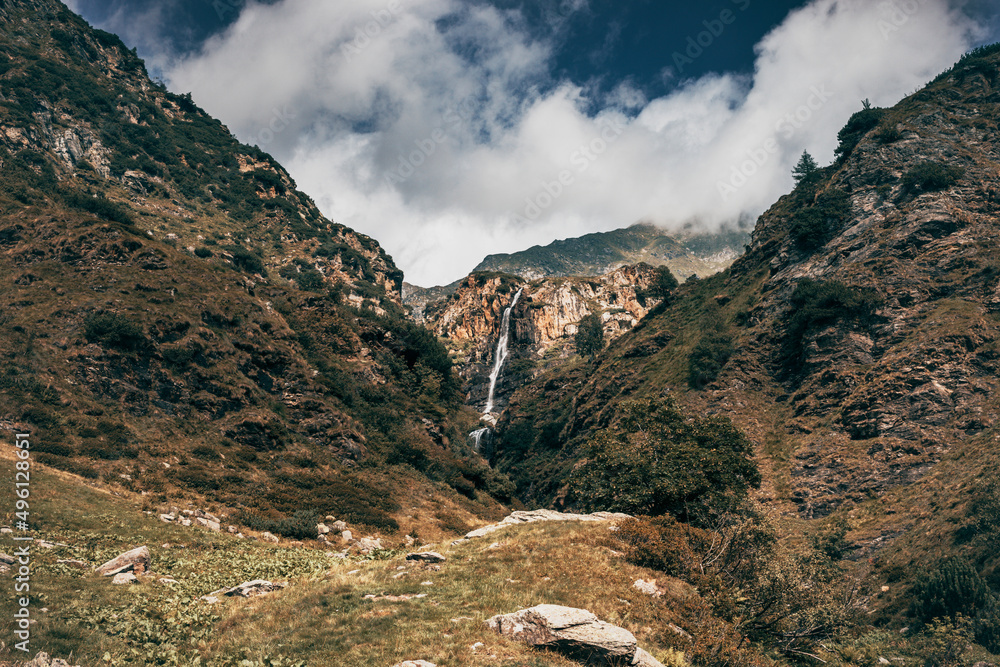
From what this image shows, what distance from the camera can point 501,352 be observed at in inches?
6895

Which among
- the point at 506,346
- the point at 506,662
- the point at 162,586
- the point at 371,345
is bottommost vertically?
the point at 506,662

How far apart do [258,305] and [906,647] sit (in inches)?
2511

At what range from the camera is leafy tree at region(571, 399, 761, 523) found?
96.0 ft

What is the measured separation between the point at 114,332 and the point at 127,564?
31075mm

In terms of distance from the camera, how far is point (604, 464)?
3462 centimetres

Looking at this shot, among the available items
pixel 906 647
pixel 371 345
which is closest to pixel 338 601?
pixel 906 647

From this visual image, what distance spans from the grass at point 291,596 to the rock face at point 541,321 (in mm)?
128824

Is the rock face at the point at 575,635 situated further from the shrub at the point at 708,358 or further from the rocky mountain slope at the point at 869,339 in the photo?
the shrub at the point at 708,358

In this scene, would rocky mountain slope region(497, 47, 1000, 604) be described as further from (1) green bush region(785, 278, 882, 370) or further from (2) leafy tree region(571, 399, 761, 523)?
(2) leafy tree region(571, 399, 761, 523)

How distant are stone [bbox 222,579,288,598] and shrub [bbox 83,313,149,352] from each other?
32959 mm

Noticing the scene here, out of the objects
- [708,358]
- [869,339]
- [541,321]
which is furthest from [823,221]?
[541,321]

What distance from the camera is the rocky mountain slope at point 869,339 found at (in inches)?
1599

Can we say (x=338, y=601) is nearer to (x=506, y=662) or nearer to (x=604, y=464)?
(x=506, y=662)

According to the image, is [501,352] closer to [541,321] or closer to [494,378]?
[494,378]
